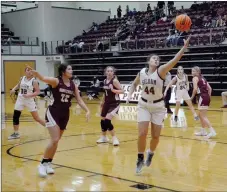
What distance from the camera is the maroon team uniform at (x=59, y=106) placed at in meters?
6.64

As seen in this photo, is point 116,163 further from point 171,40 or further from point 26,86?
point 171,40

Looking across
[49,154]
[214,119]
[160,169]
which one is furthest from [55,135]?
[214,119]

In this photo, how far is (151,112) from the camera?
675cm

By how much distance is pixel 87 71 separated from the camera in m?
31.1

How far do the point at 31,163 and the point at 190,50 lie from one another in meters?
18.8

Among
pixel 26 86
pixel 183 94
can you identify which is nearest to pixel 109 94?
pixel 26 86

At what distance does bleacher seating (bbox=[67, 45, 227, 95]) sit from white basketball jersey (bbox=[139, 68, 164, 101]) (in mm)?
17587

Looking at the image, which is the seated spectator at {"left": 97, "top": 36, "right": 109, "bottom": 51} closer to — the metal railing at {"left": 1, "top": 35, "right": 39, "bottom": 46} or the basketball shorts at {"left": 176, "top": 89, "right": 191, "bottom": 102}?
the metal railing at {"left": 1, "top": 35, "right": 39, "bottom": 46}

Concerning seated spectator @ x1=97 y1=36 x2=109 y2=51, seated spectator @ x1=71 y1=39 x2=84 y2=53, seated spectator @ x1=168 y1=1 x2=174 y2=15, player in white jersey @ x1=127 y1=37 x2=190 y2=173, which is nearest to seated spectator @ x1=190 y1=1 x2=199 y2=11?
seated spectator @ x1=168 y1=1 x2=174 y2=15

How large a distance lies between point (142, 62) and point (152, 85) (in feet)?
67.2

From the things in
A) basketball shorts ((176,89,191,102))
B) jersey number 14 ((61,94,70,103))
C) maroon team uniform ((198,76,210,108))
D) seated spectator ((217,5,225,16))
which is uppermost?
seated spectator ((217,5,225,16))

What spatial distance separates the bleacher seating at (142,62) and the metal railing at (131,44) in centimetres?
30

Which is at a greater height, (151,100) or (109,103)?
(151,100)

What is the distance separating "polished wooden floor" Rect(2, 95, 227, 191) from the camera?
6105mm
